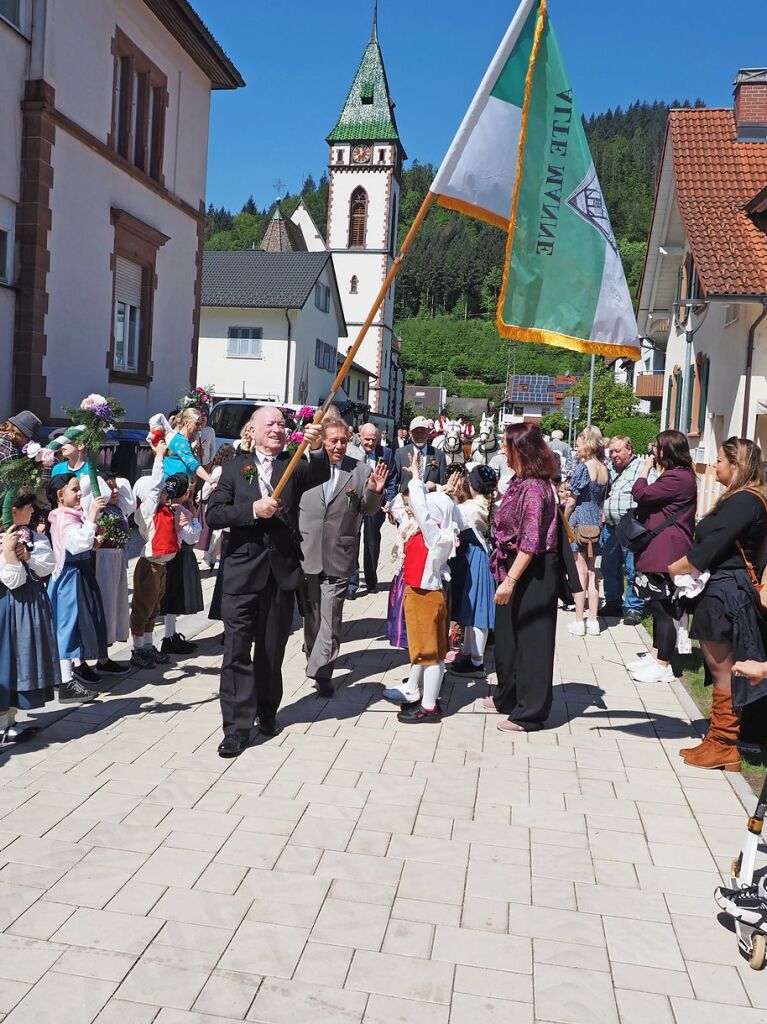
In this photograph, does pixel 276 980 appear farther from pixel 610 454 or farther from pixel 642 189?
pixel 642 189

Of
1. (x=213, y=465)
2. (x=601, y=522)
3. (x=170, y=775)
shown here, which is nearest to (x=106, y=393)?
(x=213, y=465)

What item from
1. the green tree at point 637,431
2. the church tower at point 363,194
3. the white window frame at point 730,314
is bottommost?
the green tree at point 637,431

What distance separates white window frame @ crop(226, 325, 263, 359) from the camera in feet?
→ 148

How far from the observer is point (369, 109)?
67.1 meters

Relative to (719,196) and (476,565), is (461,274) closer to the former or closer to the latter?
(719,196)

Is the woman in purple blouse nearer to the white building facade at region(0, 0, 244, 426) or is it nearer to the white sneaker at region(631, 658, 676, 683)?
→ the white sneaker at region(631, 658, 676, 683)

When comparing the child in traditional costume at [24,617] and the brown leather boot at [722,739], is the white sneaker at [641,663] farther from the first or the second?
the child in traditional costume at [24,617]

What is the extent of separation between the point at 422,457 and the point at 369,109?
62.9 m

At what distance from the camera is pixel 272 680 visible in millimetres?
5898

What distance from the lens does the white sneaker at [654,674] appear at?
7.78 m

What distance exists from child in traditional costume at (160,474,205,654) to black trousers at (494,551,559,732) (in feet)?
9.14

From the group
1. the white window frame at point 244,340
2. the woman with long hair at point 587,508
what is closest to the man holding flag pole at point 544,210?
the woman with long hair at point 587,508

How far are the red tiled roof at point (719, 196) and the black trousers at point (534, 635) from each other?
902 cm

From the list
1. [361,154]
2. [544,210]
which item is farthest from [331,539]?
[361,154]
